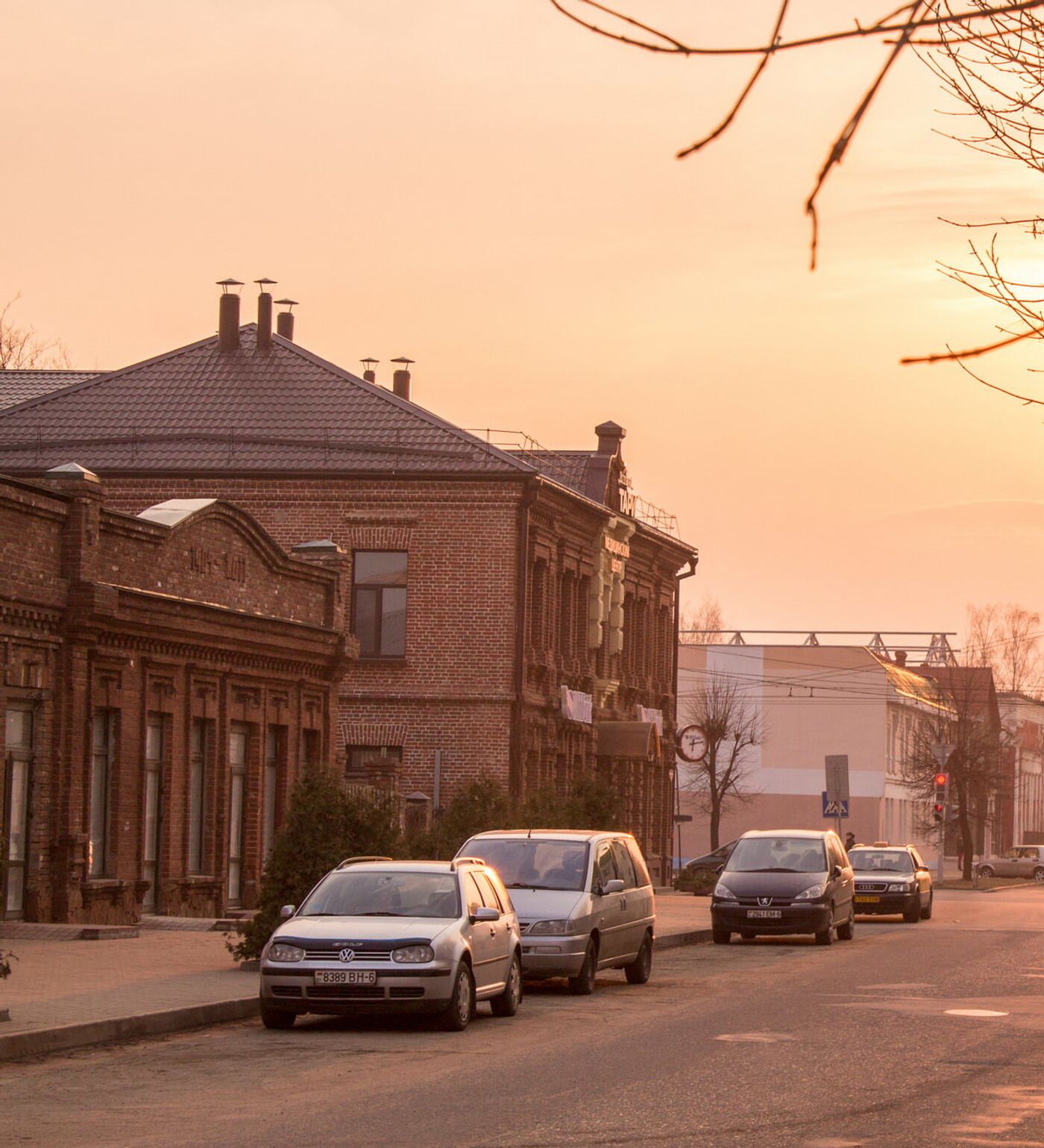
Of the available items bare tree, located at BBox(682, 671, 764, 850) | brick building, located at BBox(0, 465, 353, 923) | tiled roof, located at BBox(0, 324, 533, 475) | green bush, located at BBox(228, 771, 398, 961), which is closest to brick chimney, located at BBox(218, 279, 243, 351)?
tiled roof, located at BBox(0, 324, 533, 475)

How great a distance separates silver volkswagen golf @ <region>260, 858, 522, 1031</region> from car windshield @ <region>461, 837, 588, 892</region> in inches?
122

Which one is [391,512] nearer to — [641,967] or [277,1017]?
[641,967]

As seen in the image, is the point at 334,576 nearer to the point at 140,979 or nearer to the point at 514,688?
the point at 514,688

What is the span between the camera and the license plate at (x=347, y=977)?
16.9 m

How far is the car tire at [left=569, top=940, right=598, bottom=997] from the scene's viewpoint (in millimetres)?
21219

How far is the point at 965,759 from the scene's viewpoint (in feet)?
272

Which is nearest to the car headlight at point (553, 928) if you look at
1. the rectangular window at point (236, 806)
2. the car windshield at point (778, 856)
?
the car windshield at point (778, 856)

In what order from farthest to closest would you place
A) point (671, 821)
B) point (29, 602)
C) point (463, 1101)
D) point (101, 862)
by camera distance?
point (671, 821) → point (101, 862) → point (29, 602) → point (463, 1101)

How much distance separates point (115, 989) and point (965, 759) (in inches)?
2638

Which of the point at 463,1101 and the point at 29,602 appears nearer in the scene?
the point at 463,1101

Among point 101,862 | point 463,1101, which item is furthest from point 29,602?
point 463,1101

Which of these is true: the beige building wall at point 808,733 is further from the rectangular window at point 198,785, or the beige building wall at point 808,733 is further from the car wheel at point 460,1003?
the car wheel at point 460,1003

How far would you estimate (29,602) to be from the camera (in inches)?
1056

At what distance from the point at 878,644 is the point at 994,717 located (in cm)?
750
